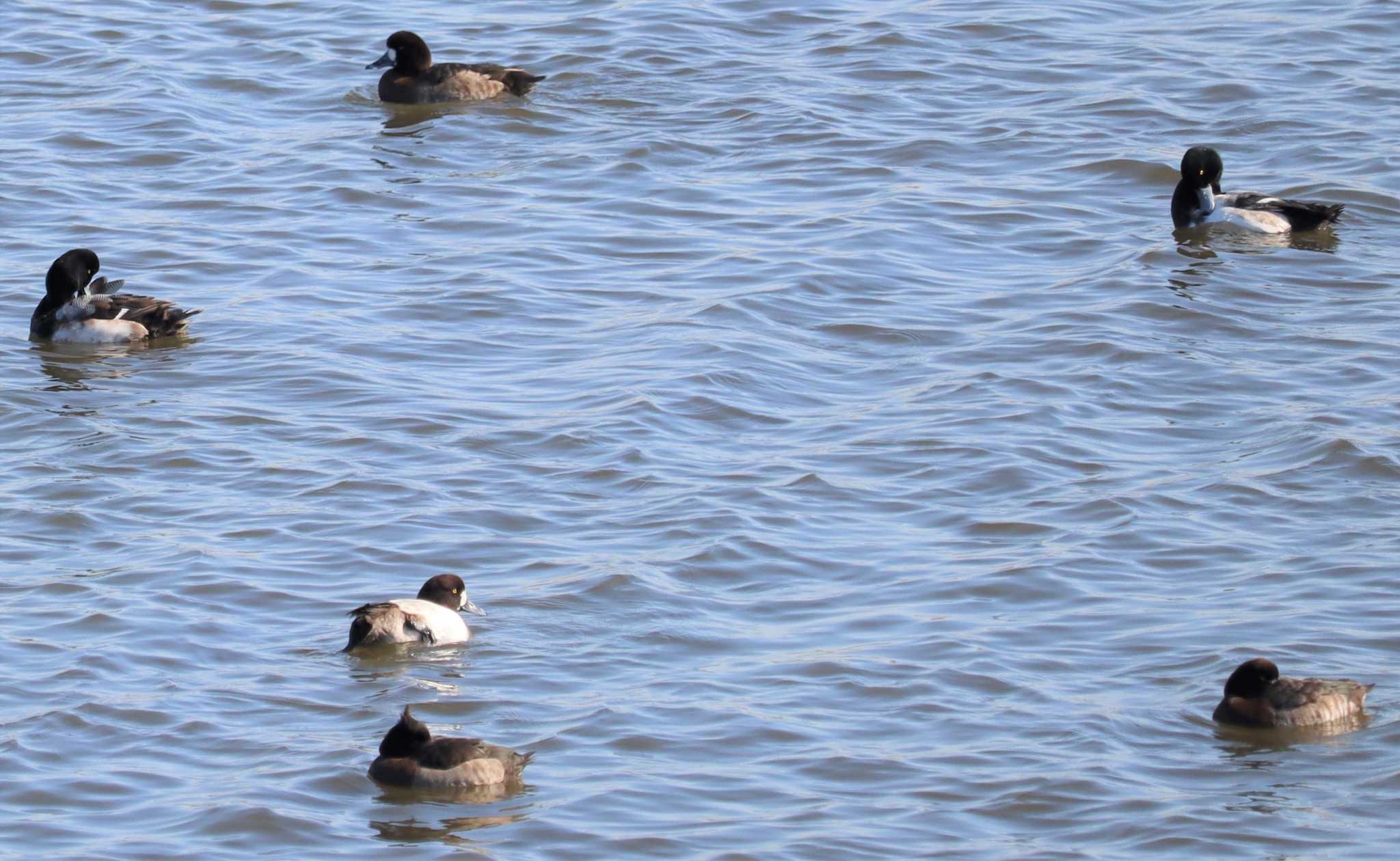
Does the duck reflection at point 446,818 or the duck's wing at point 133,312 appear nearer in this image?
the duck reflection at point 446,818

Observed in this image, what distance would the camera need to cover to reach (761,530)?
11.5 m

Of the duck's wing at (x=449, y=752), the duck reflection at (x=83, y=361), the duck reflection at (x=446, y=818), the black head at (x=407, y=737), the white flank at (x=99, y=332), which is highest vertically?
the white flank at (x=99, y=332)

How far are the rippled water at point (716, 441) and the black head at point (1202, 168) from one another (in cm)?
52

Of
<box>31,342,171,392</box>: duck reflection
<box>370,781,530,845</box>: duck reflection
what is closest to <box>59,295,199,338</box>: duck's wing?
<box>31,342,171,392</box>: duck reflection

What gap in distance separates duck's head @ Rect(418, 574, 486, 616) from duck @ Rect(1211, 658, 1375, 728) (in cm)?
325

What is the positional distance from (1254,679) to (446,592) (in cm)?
344

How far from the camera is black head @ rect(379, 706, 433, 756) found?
8648mm

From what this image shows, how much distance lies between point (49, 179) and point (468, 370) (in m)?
5.43

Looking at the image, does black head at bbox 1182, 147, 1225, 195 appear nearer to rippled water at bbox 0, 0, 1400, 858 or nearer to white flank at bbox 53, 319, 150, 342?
rippled water at bbox 0, 0, 1400, 858

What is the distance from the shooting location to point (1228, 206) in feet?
54.4

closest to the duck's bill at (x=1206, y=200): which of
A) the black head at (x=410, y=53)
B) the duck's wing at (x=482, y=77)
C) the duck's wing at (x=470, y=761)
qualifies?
the duck's wing at (x=482, y=77)

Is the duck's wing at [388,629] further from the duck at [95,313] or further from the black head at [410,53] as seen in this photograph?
the black head at [410,53]

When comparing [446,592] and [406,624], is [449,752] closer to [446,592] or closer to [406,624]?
[406,624]

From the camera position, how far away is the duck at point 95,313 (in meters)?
14.5
